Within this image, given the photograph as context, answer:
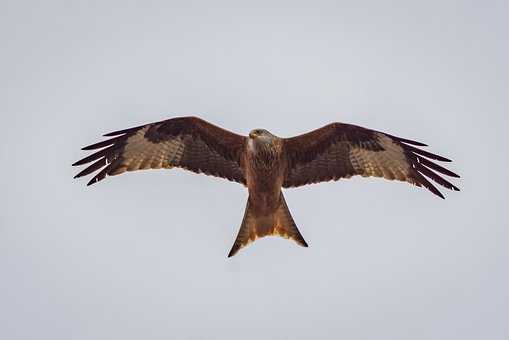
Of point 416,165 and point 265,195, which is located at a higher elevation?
point 416,165

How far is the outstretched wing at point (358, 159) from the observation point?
27.5 feet

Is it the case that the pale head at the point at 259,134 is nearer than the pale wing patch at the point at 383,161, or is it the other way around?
the pale head at the point at 259,134

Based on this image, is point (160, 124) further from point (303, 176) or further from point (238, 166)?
point (303, 176)

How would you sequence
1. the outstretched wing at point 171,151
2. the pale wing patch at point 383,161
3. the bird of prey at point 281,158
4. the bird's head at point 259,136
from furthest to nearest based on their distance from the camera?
the pale wing patch at point 383,161 < the outstretched wing at point 171,151 < the bird of prey at point 281,158 < the bird's head at point 259,136

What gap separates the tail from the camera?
8.25m

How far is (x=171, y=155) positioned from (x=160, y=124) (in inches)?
17.4

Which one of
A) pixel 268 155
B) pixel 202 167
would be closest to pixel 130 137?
pixel 202 167

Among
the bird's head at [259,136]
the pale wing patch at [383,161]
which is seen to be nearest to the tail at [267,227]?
the bird's head at [259,136]

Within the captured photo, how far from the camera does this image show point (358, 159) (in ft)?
28.0

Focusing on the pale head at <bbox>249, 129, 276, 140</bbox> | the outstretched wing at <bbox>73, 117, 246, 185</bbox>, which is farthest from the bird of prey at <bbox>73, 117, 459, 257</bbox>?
the pale head at <bbox>249, 129, 276, 140</bbox>

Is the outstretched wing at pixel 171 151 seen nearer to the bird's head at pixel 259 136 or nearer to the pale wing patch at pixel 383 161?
the bird's head at pixel 259 136

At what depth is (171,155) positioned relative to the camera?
8.52 meters

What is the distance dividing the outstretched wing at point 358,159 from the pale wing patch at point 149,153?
153cm

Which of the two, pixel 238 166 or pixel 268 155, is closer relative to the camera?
pixel 268 155
